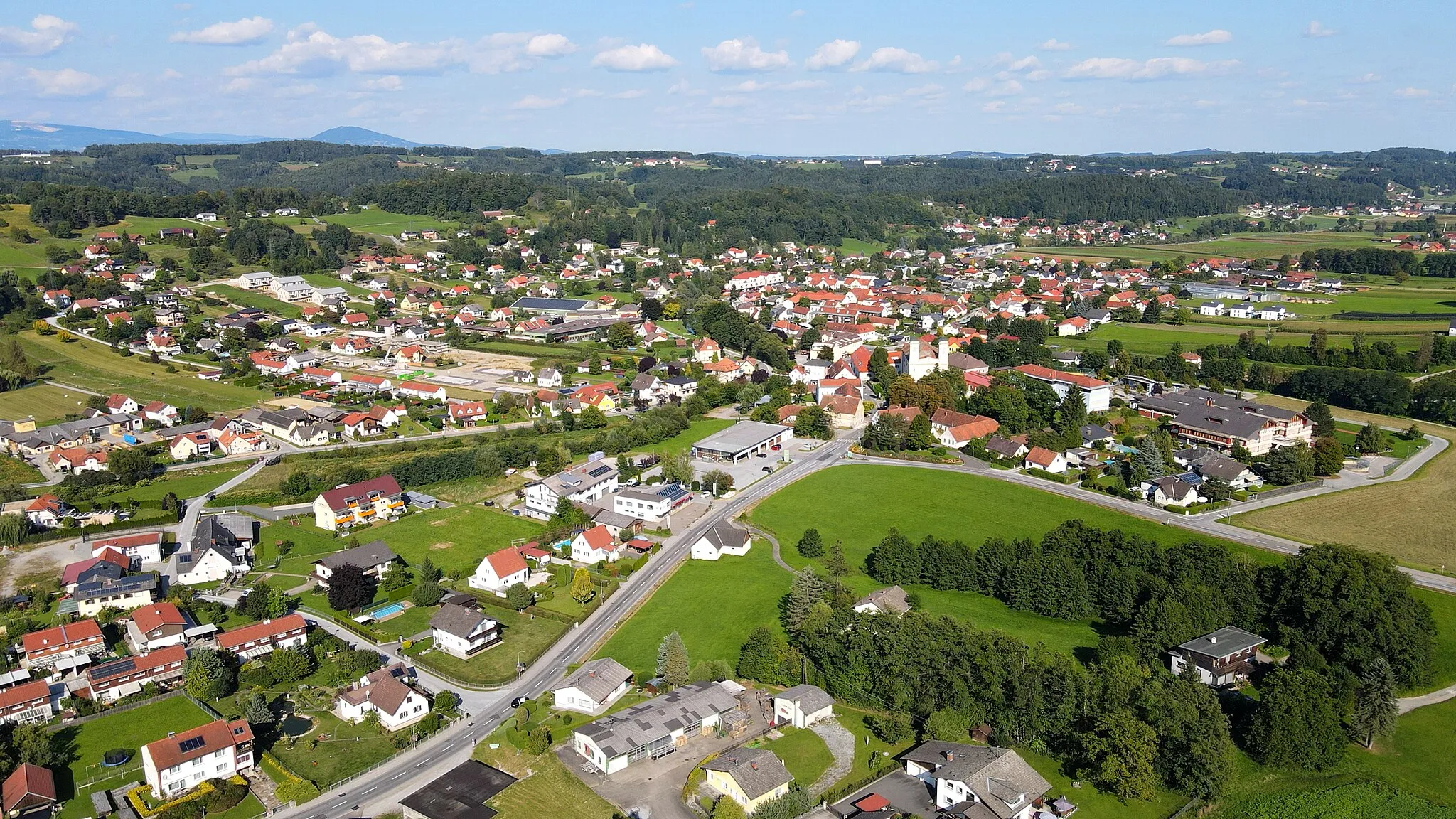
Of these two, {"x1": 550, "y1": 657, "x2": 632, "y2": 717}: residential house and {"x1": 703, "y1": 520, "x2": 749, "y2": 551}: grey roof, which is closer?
{"x1": 550, "y1": 657, "x2": 632, "y2": 717}: residential house

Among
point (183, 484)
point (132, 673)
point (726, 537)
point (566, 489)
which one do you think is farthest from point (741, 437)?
point (132, 673)

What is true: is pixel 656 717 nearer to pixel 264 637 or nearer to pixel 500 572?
pixel 500 572

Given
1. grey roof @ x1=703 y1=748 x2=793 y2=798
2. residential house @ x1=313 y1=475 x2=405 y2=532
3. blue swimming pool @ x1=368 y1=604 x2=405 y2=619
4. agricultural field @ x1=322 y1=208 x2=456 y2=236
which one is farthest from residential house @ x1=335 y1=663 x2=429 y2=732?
agricultural field @ x1=322 y1=208 x2=456 y2=236

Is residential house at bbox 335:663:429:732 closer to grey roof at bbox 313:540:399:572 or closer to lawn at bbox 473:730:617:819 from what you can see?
lawn at bbox 473:730:617:819

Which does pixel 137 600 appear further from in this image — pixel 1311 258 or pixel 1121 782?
pixel 1311 258

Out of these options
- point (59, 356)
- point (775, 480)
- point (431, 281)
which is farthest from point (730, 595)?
point (431, 281)

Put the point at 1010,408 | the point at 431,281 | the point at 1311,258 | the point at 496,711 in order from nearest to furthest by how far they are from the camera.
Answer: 1. the point at 496,711
2. the point at 1010,408
3. the point at 431,281
4. the point at 1311,258

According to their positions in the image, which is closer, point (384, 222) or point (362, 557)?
point (362, 557)
